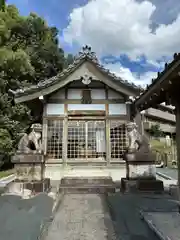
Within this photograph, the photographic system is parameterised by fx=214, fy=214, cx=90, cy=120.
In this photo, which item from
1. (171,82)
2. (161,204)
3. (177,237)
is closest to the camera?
(171,82)

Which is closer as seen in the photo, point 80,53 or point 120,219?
point 120,219

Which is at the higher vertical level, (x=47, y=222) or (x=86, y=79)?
(x=86, y=79)

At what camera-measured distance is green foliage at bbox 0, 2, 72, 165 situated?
13.8 meters

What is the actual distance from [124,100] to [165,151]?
9.81 metres

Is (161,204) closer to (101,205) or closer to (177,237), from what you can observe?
(101,205)

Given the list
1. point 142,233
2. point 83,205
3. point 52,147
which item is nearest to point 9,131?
point 52,147

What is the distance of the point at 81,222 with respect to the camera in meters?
4.36

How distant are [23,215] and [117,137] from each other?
6.56 meters

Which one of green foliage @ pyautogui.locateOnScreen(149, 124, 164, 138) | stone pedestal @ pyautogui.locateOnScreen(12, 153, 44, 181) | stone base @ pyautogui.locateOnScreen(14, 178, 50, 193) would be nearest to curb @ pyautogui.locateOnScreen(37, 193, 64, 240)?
stone base @ pyautogui.locateOnScreen(14, 178, 50, 193)

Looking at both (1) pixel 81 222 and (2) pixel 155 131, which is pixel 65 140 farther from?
(2) pixel 155 131

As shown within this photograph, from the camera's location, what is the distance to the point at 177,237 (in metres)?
3.37

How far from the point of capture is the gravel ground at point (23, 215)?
381 centimetres

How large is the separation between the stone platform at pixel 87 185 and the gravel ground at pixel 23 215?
4.39 feet

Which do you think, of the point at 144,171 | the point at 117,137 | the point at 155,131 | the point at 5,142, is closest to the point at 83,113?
the point at 117,137
